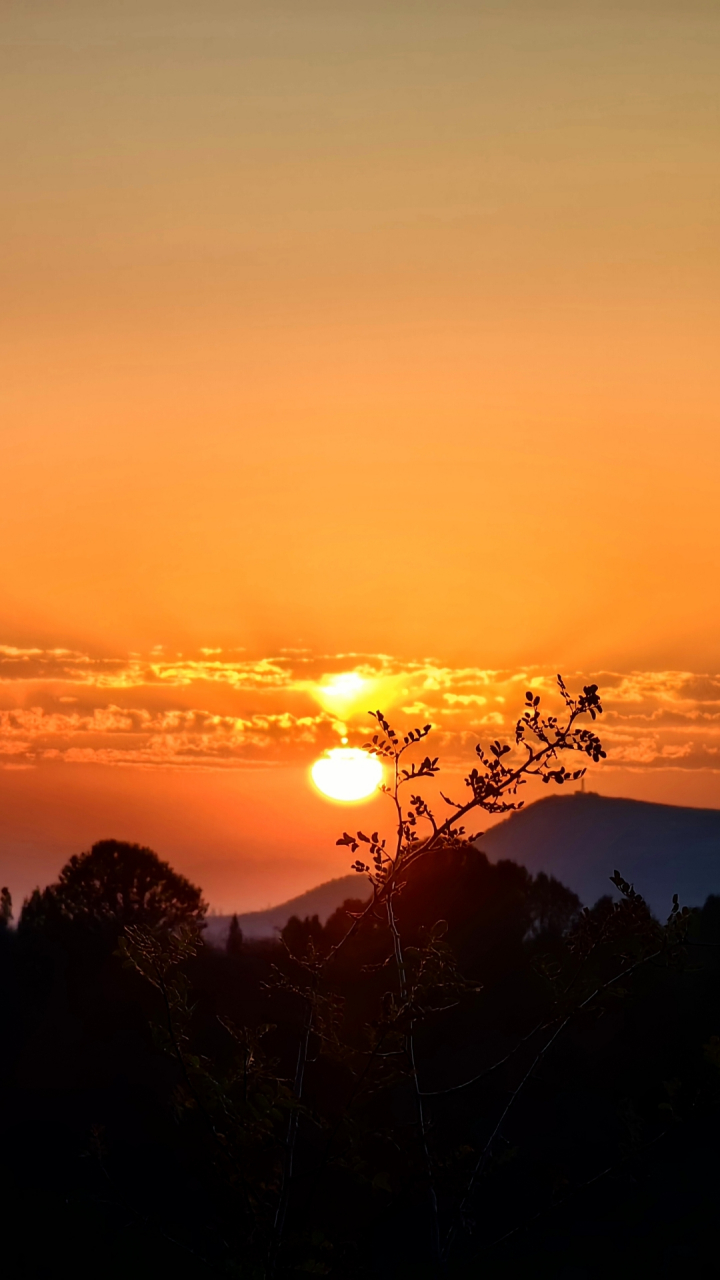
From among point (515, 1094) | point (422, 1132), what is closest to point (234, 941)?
point (422, 1132)

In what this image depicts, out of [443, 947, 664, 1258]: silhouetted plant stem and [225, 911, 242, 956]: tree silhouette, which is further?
[225, 911, 242, 956]: tree silhouette

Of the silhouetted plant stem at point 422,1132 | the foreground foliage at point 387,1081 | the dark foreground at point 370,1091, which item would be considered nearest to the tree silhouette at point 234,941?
the dark foreground at point 370,1091

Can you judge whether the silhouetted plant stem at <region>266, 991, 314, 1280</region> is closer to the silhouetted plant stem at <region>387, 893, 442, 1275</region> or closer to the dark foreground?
the dark foreground

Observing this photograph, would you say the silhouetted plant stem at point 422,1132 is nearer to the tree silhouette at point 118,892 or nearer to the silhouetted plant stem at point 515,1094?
the silhouetted plant stem at point 515,1094

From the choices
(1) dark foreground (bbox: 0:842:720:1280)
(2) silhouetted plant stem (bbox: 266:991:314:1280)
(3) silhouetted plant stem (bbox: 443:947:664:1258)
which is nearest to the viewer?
(2) silhouetted plant stem (bbox: 266:991:314:1280)

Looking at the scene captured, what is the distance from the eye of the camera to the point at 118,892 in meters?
97.3

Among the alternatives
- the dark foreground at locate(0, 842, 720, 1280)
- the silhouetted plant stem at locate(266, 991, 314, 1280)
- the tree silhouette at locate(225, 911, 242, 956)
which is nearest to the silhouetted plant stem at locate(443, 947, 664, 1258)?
the dark foreground at locate(0, 842, 720, 1280)

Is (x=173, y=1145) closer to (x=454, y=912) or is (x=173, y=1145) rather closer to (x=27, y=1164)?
(x=27, y=1164)

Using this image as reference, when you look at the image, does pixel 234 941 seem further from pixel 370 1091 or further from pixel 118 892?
pixel 370 1091

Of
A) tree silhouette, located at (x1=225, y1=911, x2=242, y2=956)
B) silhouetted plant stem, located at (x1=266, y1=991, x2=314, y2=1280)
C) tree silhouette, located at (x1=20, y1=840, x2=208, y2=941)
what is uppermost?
tree silhouette, located at (x1=20, y1=840, x2=208, y2=941)

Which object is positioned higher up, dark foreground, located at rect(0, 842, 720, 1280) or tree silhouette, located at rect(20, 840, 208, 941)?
tree silhouette, located at rect(20, 840, 208, 941)

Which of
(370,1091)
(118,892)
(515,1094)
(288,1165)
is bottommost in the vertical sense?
(288,1165)

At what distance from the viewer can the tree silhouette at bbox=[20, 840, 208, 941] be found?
95500mm

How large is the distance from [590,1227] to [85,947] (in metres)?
51.7
